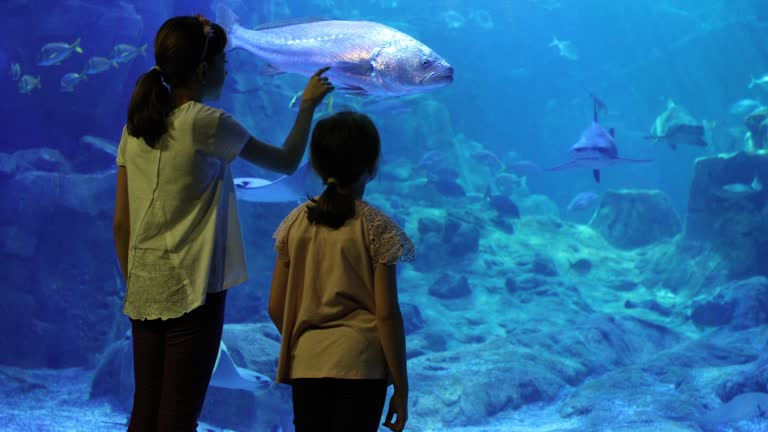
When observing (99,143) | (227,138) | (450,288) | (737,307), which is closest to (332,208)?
(227,138)

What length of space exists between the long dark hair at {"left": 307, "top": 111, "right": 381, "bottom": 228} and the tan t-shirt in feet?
0.16

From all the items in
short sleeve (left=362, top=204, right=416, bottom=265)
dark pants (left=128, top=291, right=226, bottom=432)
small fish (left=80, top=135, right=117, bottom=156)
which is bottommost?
small fish (left=80, top=135, right=117, bottom=156)

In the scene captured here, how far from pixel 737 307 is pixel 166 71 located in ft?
32.5

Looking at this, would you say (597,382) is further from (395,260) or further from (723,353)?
(395,260)

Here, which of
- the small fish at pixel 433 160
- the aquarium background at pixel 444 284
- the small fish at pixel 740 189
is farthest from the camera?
the small fish at pixel 433 160

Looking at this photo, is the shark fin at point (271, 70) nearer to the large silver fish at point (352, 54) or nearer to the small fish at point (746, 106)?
the large silver fish at point (352, 54)

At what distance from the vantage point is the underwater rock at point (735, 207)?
32.9 feet

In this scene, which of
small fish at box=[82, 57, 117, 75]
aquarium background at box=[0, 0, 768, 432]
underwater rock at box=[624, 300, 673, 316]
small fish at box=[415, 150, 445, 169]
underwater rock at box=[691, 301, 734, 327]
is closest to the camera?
aquarium background at box=[0, 0, 768, 432]

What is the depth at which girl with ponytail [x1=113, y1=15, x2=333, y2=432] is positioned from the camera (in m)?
1.67

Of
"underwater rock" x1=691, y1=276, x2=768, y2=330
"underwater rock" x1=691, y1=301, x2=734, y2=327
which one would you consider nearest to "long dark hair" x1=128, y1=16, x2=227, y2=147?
"underwater rock" x1=691, y1=276, x2=768, y2=330

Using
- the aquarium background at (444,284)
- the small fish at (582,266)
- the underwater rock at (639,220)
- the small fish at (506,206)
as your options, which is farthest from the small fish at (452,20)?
the small fish at (582,266)

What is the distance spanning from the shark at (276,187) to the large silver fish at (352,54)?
13.4 feet

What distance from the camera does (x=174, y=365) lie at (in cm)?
166

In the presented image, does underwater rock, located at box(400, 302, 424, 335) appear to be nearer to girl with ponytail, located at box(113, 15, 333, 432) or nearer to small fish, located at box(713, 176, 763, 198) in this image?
small fish, located at box(713, 176, 763, 198)
